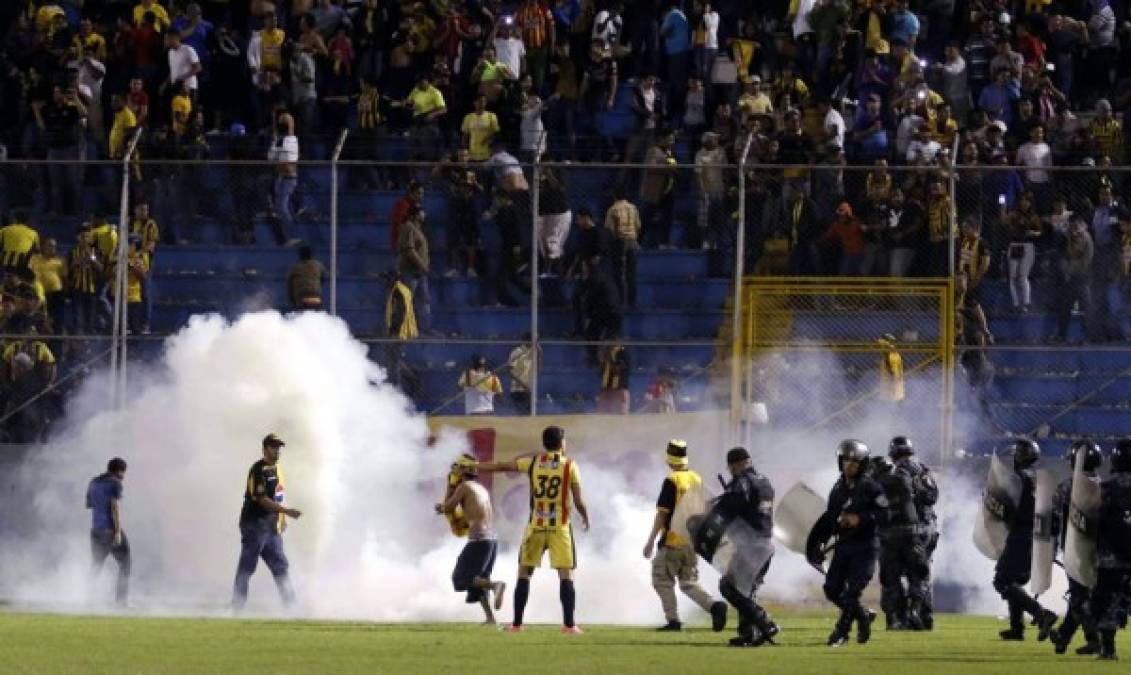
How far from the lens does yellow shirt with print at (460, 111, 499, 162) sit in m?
34.8

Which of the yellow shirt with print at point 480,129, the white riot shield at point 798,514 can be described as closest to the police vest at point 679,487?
the white riot shield at point 798,514

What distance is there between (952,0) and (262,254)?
11.0 meters

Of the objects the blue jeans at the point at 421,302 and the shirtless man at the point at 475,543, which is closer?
the shirtless man at the point at 475,543

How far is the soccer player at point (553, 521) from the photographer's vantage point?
84.0 ft

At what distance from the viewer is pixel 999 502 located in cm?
2598

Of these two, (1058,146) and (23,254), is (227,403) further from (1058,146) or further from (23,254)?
(1058,146)

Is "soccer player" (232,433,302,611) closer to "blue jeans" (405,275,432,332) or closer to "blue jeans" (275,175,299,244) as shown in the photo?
"blue jeans" (405,275,432,332)

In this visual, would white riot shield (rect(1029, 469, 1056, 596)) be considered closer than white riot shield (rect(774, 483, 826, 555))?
Yes

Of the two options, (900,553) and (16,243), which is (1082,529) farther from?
(16,243)

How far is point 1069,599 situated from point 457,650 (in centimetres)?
517

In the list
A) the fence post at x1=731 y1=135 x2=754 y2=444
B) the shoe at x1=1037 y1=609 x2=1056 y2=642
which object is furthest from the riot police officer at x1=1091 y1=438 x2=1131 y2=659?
the fence post at x1=731 y1=135 x2=754 y2=444

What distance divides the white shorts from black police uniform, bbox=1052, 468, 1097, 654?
8.77 m

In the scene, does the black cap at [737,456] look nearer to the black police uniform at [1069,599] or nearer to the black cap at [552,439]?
the black cap at [552,439]

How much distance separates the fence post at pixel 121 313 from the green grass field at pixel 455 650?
4.15 meters
